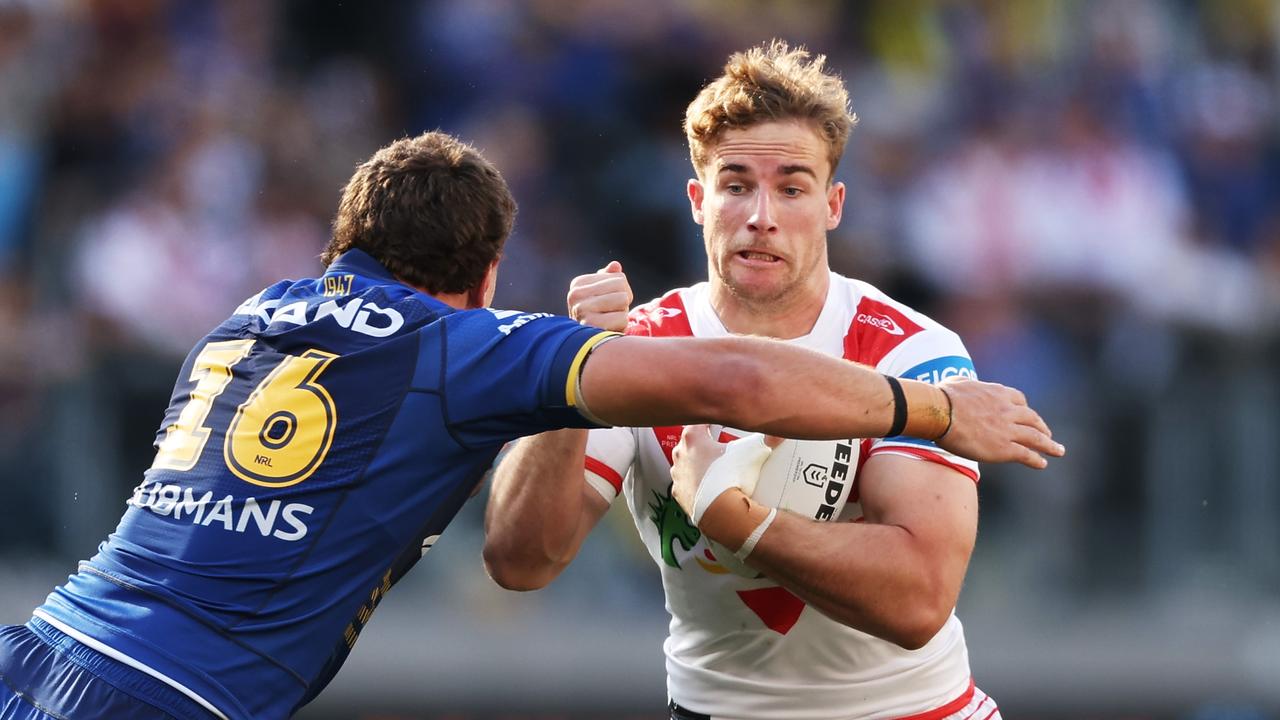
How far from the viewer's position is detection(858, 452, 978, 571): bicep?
5.08 metres

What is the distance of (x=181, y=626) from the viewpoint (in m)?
4.34

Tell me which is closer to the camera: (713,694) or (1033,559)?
(713,694)

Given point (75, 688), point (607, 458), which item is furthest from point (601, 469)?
point (75, 688)

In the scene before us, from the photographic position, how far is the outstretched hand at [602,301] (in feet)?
16.6

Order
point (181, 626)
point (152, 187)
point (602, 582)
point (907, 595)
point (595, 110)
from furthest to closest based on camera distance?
point (595, 110)
point (152, 187)
point (602, 582)
point (907, 595)
point (181, 626)

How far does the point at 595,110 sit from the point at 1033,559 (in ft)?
16.1

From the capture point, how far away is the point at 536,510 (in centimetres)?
536

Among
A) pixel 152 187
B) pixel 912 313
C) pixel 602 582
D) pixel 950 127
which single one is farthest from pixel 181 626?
pixel 950 127

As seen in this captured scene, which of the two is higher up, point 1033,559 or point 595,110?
point 595,110

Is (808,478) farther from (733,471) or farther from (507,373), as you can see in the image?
(507,373)

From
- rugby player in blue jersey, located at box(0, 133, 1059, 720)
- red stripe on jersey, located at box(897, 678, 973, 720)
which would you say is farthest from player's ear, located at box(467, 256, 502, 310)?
red stripe on jersey, located at box(897, 678, 973, 720)

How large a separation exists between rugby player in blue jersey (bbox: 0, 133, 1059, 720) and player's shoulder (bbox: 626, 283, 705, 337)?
1.23 metres

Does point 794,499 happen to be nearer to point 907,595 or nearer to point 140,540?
point 907,595

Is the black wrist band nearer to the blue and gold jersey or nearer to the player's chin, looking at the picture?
the blue and gold jersey
